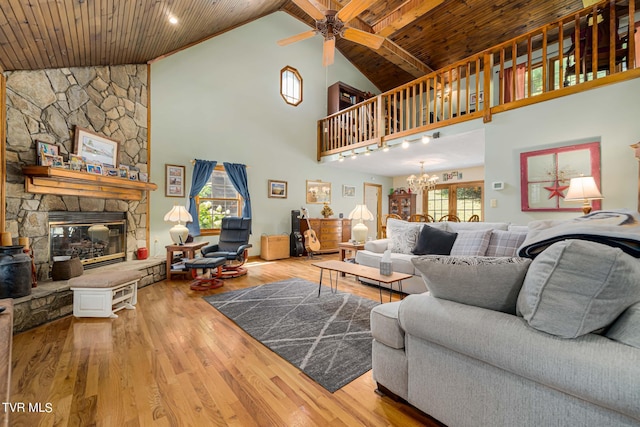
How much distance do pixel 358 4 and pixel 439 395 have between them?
351cm

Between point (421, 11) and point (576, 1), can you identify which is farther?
point (576, 1)

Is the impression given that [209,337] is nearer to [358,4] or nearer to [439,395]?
[439,395]

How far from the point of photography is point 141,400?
59.0 inches

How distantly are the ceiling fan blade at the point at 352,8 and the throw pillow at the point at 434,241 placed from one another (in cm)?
270

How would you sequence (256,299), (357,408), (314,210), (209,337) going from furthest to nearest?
(314,210) < (256,299) < (209,337) < (357,408)

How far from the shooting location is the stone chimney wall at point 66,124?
2.84 meters

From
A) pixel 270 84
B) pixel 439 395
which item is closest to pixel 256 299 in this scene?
pixel 439 395

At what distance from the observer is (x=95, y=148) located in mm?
3666

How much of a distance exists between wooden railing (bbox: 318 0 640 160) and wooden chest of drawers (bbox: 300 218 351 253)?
170 cm

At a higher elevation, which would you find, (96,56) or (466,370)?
(96,56)

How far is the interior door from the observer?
8336mm

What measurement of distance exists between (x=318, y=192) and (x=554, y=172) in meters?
4.71

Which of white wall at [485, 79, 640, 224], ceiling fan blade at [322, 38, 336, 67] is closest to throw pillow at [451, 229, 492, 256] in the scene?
white wall at [485, 79, 640, 224]

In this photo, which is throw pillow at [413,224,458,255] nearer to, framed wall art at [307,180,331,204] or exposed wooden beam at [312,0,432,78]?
framed wall art at [307,180,331,204]
